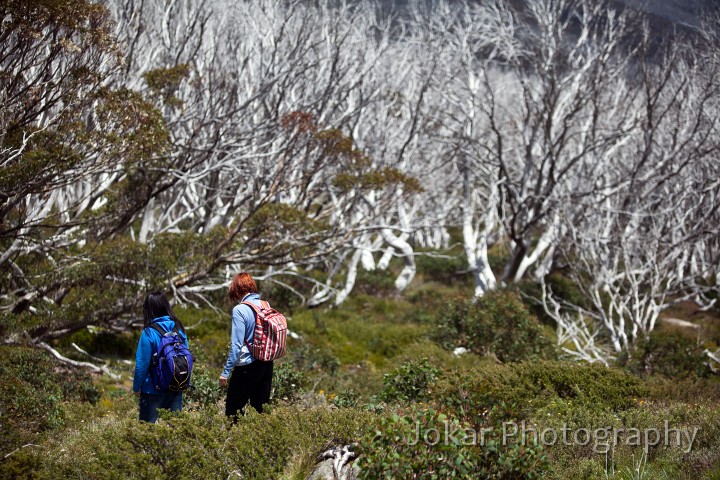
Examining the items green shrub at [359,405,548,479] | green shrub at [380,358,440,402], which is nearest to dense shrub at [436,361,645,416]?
green shrub at [380,358,440,402]

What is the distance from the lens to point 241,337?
4926 mm

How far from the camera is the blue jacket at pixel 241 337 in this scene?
489 cm

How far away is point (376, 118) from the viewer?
19969 millimetres

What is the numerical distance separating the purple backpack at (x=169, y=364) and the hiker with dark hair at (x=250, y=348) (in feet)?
0.99

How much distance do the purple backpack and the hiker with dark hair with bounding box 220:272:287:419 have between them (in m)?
0.30

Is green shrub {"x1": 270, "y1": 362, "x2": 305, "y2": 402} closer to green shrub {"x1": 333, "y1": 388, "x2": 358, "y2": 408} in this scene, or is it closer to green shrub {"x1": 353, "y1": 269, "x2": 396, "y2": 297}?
green shrub {"x1": 333, "y1": 388, "x2": 358, "y2": 408}

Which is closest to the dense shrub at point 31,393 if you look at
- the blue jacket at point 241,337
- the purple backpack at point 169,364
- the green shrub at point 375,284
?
the purple backpack at point 169,364

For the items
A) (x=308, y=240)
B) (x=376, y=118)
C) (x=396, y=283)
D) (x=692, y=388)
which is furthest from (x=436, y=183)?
(x=692, y=388)

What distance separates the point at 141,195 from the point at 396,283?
909 centimetres

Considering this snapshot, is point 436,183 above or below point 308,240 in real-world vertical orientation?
above

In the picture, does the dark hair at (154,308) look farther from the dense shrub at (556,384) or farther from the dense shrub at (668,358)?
the dense shrub at (668,358)

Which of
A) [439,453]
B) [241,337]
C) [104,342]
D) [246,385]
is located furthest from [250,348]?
[104,342]

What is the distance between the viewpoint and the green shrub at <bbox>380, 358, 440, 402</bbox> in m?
7.03

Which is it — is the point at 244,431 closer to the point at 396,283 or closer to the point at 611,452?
the point at 611,452
